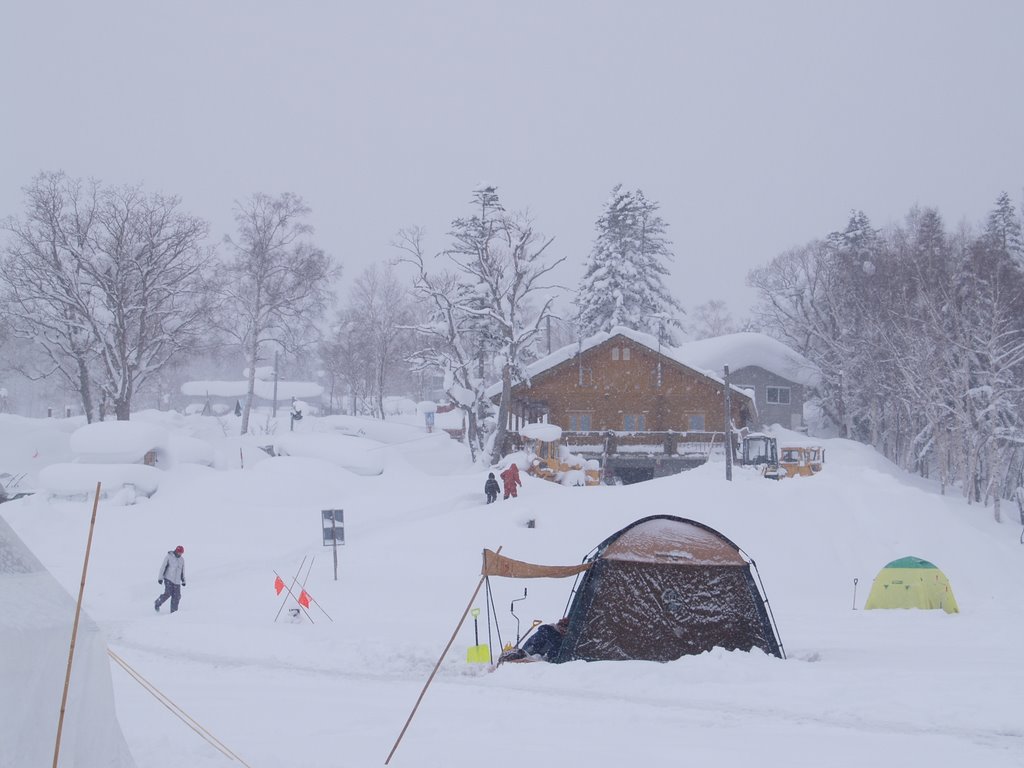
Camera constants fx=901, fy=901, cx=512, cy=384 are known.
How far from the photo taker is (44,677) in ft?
18.6

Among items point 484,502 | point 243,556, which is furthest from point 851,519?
point 243,556

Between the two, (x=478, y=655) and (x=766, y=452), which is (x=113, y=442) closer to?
(x=478, y=655)

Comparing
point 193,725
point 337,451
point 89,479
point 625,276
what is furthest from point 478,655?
point 625,276

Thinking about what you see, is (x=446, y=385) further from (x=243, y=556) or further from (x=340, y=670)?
(x=340, y=670)

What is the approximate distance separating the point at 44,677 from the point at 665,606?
28.0ft

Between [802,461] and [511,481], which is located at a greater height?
[802,461]

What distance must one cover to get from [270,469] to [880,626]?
64.5 feet

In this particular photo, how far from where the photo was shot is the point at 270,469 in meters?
28.5

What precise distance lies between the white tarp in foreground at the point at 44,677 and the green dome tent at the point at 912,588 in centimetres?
1410

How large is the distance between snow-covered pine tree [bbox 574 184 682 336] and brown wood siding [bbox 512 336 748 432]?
10937 millimetres

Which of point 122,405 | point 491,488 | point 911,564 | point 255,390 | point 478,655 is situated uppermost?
point 255,390

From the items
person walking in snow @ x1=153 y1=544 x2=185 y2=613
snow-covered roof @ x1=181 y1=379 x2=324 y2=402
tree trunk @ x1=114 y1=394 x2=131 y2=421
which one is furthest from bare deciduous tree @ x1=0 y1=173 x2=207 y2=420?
snow-covered roof @ x1=181 y1=379 x2=324 y2=402

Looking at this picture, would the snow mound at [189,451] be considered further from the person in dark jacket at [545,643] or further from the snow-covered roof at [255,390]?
the snow-covered roof at [255,390]

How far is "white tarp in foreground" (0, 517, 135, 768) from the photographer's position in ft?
17.7
